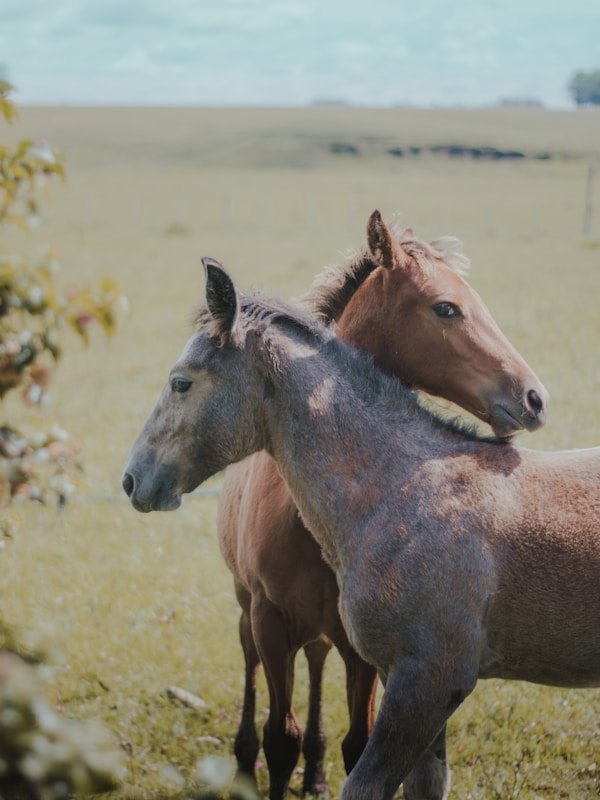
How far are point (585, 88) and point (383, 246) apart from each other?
103 meters

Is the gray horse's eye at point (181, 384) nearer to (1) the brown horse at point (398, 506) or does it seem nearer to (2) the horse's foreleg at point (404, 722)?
(1) the brown horse at point (398, 506)

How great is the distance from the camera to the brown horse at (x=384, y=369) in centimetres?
407

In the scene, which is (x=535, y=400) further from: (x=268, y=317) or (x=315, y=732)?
(x=315, y=732)

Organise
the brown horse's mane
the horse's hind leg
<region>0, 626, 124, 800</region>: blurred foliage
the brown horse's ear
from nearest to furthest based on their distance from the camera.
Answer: <region>0, 626, 124, 800</region>: blurred foliage
the brown horse's ear
the brown horse's mane
the horse's hind leg

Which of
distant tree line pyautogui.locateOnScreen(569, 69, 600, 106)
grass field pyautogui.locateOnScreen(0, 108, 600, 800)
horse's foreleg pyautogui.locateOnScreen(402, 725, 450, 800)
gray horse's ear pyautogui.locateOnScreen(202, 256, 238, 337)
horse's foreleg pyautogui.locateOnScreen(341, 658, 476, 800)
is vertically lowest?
grass field pyautogui.locateOnScreen(0, 108, 600, 800)

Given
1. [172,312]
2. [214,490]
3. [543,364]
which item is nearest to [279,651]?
[214,490]

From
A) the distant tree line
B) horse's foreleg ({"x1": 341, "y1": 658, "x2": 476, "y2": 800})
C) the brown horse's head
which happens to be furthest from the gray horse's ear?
the distant tree line

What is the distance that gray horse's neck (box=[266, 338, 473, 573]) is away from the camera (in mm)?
3568

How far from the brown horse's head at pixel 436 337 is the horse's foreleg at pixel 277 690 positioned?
133 cm

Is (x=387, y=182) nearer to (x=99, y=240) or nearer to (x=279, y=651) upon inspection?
(x=99, y=240)

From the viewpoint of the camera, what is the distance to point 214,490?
945cm

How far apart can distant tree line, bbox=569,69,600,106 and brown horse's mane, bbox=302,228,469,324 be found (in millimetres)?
99697

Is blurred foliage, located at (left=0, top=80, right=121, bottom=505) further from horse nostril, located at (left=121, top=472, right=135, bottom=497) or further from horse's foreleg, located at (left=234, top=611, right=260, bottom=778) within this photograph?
horse's foreleg, located at (left=234, top=611, right=260, bottom=778)

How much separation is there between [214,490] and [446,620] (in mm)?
6329
